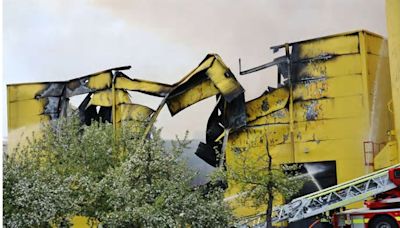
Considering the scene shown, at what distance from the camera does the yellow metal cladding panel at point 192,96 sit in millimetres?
18125

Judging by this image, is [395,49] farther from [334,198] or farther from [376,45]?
[334,198]

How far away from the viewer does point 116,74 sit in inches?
762

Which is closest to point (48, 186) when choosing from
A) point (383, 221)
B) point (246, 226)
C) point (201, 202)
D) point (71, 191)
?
point (71, 191)

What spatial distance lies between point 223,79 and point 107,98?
11.5 feet

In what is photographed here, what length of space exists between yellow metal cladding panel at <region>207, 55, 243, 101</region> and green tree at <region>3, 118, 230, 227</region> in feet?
13.4

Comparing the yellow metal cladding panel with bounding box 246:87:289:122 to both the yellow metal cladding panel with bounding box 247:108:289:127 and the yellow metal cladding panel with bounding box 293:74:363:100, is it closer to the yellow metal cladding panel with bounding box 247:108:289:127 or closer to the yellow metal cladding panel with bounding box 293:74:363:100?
the yellow metal cladding panel with bounding box 247:108:289:127

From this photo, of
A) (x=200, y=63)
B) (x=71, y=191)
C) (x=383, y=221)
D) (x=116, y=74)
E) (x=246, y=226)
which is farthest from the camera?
(x=116, y=74)

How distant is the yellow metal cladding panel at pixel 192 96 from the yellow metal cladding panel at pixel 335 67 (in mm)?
2412

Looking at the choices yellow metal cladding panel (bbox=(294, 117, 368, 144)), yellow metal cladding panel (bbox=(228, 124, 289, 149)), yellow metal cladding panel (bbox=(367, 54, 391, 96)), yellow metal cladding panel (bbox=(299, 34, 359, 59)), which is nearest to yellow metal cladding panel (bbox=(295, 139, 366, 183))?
yellow metal cladding panel (bbox=(294, 117, 368, 144))

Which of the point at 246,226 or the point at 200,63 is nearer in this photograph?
the point at 246,226

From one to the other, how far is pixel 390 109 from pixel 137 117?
20.7ft

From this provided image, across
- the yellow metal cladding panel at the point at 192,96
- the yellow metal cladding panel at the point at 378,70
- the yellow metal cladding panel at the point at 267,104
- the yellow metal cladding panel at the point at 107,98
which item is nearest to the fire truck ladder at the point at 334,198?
the yellow metal cladding panel at the point at 378,70

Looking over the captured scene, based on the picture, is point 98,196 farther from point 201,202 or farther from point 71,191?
point 201,202

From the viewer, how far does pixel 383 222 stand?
559 inches
